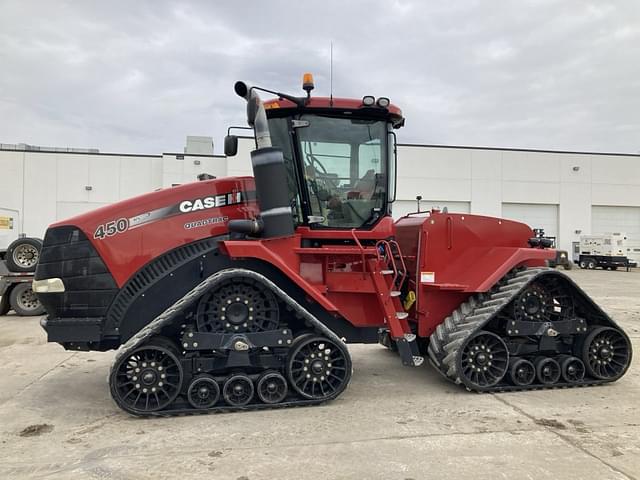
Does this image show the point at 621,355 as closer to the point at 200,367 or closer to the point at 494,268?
the point at 494,268

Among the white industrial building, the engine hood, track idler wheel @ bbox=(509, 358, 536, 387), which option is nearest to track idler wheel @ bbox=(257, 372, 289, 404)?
the engine hood

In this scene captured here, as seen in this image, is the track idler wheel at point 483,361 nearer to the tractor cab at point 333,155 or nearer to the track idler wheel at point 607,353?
the track idler wheel at point 607,353

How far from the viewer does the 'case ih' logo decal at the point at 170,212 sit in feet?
16.8

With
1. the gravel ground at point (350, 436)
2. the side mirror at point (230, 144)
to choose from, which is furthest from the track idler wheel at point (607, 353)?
the side mirror at point (230, 144)

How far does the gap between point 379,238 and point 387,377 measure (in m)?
1.89

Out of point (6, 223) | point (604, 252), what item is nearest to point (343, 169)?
point (6, 223)

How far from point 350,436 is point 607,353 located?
11.8ft

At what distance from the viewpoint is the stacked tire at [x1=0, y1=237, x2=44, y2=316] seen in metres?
12.2

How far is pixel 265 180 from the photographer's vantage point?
5168 mm

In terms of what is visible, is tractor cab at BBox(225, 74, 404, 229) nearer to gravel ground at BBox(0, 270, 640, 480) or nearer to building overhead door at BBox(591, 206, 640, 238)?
gravel ground at BBox(0, 270, 640, 480)

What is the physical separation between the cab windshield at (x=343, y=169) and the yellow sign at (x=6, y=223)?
13.7 metres

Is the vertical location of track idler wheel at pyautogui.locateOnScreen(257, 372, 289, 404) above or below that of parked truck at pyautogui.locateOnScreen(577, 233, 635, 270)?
below

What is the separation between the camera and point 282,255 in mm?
5383

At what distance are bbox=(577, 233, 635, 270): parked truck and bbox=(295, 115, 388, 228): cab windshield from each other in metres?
31.8
